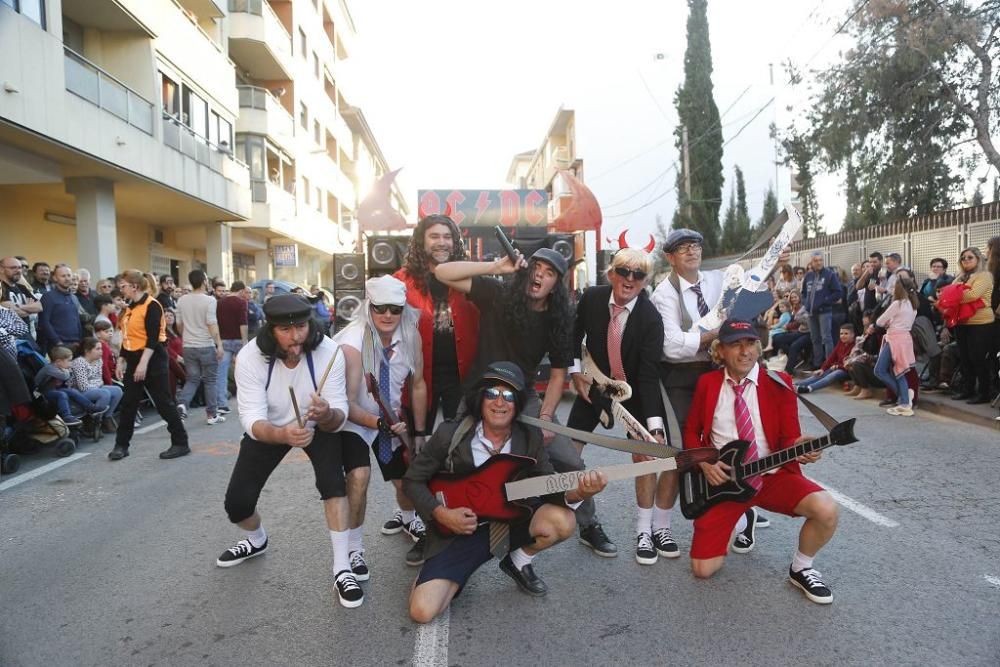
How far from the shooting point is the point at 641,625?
3.06 meters

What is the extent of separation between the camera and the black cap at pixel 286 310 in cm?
336

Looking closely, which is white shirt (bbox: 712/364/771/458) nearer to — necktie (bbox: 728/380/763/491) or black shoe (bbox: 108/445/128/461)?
necktie (bbox: 728/380/763/491)

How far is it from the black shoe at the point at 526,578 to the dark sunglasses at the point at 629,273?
1.66 m

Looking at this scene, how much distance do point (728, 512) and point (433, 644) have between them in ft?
5.41

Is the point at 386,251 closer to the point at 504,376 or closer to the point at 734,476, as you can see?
the point at 504,376

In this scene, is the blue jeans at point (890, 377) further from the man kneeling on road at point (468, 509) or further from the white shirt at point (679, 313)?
the man kneeling on road at point (468, 509)

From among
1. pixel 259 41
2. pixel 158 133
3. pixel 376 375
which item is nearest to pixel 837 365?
pixel 376 375

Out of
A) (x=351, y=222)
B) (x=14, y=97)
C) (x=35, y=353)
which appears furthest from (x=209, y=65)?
(x=351, y=222)

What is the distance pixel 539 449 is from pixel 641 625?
0.95m

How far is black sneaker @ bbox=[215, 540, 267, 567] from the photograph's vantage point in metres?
3.86

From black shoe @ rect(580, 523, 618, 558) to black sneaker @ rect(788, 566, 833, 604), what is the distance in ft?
3.21

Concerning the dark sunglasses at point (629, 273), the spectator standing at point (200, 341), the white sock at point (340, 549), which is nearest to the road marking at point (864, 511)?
the dark sunglasses at point (629, 273)

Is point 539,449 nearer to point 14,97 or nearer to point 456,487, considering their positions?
point 456,487

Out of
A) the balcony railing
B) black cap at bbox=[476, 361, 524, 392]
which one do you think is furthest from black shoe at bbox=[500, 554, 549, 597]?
the balcony railing
